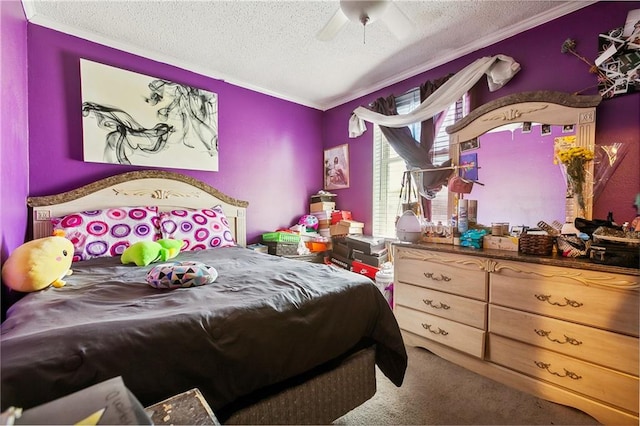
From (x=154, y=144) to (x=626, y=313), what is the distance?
341cm

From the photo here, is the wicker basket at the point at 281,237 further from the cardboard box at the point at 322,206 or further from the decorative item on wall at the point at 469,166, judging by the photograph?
the decorative item on wall at the point at 469,166

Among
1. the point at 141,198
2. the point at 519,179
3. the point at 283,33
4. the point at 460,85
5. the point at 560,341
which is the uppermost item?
the point at 283,33

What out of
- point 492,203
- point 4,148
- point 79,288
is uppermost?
point 4,148

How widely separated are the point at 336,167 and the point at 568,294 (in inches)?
106

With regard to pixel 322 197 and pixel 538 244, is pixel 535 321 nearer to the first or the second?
pixel 538 244

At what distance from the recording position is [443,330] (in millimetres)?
1935

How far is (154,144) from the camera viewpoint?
255cm

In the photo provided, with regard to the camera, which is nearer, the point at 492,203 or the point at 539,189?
the point at 539,189

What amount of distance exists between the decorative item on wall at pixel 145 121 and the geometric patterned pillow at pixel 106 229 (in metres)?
0.51

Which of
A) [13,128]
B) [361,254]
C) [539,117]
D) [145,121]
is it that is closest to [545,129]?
[539,117]

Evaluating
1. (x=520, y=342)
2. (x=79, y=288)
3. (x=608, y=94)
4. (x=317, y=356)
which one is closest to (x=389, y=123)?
(x=608, y=94)

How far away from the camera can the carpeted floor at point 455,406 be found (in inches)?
55.0

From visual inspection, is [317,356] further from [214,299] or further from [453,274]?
[453,274]

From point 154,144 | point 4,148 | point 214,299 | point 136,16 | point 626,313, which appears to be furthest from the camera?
point 154,144
